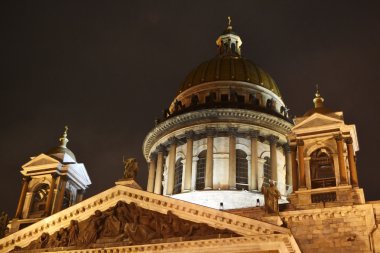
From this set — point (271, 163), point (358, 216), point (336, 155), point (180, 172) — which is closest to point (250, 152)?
point (271, 163)

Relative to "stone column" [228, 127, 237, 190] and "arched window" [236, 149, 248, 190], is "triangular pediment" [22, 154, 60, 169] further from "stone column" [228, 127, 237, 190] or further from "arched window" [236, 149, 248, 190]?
"arched window" [236, 149, 248, 190]

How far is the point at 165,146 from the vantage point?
43.1m

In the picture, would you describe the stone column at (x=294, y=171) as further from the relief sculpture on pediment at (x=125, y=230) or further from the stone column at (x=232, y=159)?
the stone column at (x=232, y=159)

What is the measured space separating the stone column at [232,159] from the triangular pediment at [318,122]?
10.1 metres

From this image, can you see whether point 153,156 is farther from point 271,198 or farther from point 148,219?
point 271,198

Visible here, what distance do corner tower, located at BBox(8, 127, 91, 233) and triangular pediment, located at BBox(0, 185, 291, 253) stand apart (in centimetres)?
515

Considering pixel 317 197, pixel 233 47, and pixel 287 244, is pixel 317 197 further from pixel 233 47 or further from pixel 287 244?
pixel 233 47

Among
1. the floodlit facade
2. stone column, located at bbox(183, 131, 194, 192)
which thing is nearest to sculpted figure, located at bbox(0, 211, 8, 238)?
the floodlit facade

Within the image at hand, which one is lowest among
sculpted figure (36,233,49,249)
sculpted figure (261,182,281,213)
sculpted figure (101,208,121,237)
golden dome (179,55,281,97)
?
sculpted figure (36,233,49,249)

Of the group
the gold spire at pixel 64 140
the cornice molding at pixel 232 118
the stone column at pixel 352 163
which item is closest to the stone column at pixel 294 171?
the stone column at pixel 352 163

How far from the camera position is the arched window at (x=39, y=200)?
32312mm

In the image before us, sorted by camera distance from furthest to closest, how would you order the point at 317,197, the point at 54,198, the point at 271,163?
1. the point at 271,163
2. the point at 54,198
3. the point at 317,197

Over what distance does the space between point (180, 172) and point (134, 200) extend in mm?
16177

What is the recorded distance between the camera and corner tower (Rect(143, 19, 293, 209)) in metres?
38.4
